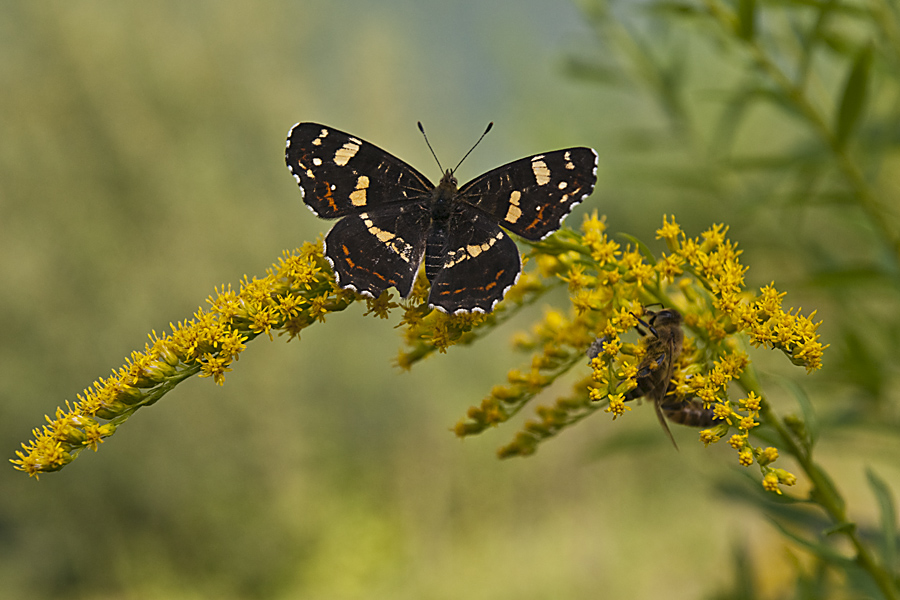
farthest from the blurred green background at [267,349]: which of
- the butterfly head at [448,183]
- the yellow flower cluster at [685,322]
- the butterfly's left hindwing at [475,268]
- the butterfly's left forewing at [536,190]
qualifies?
the yellow flower cluster at [685,322]

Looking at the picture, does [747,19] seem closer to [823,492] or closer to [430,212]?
[430,212]

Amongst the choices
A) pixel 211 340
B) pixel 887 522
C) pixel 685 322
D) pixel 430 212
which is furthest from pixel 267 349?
pixel 887 522

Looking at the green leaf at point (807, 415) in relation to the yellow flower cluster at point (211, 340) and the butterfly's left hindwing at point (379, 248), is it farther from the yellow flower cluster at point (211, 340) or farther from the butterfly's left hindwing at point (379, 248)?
the yellow flower cluster at point (211, 340)

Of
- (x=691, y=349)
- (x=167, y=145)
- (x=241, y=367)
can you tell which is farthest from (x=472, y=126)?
(x=691, y=349)

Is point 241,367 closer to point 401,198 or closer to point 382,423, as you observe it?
point 382,423

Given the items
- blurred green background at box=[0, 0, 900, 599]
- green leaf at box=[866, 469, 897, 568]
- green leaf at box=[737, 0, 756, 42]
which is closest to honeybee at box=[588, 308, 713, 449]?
green leaf at box=[866, 469, 897, 568]

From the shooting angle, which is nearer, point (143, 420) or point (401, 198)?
point (401, 198)

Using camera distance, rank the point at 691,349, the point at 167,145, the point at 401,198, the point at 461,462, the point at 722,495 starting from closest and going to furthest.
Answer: the point at 691,349, the point at 401,198, the point at 722,495, the point at 167,145, the point at 461,462
